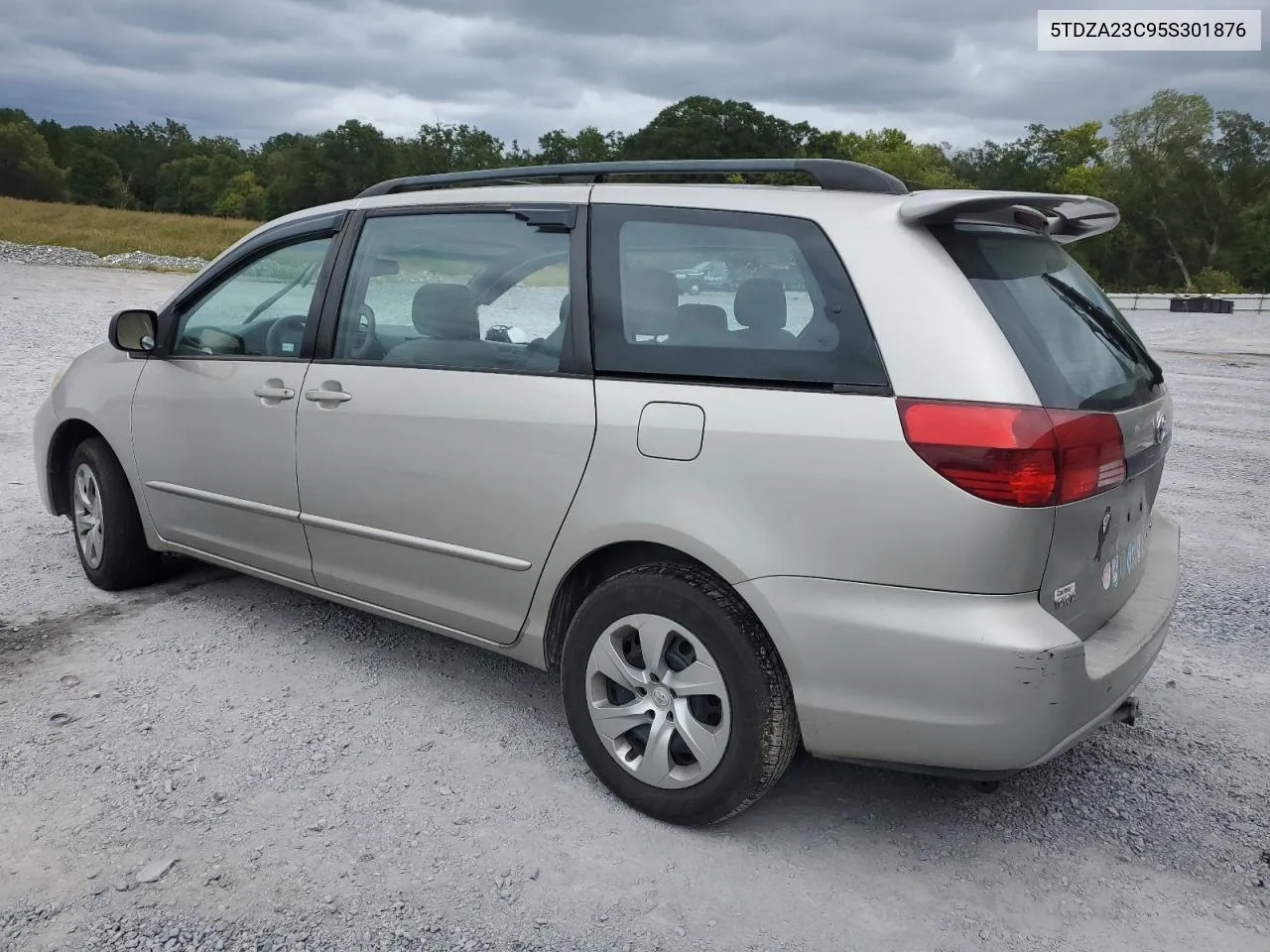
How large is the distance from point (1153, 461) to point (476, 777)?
7.22 ft

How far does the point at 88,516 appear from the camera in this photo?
4918mm

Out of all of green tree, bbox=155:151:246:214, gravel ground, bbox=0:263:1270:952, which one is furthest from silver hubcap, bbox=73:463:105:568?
green tree, bbox=155:151:246:214

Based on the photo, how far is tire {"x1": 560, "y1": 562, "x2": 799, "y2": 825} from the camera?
2.76 metres

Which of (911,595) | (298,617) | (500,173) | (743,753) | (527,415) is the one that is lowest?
(298,617)

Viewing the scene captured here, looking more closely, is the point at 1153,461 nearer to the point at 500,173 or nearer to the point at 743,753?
the point at 743,753

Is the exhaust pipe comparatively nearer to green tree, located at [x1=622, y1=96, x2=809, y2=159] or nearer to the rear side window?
the rear side window

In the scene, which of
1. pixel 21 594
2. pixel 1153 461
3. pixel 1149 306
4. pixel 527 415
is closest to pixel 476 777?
pixel 527 415

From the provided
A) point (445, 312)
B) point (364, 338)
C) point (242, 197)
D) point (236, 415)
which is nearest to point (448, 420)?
point (445, 312)

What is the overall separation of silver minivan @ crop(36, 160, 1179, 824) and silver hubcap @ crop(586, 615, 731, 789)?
0.4 inches

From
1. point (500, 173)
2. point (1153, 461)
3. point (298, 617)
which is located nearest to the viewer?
point (1153, 461)

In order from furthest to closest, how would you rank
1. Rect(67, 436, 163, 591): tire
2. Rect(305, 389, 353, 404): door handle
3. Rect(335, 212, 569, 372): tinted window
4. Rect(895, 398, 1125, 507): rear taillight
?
Rect(67, 436, 163, 591): tire < Rect(305, 389, 353, 404): door handle < Rect(335, 212, 569, 372): tinted window < Rect(895, 398, 1125, 507): rear taillight

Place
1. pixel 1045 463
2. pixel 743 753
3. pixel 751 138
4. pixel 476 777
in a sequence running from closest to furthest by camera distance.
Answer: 1. pixel 1045 463
2. pixel 743 753
3. pixel 476 777
4. pixel 751 138

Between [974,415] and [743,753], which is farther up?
[974,415]

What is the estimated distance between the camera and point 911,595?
2.53 meters
